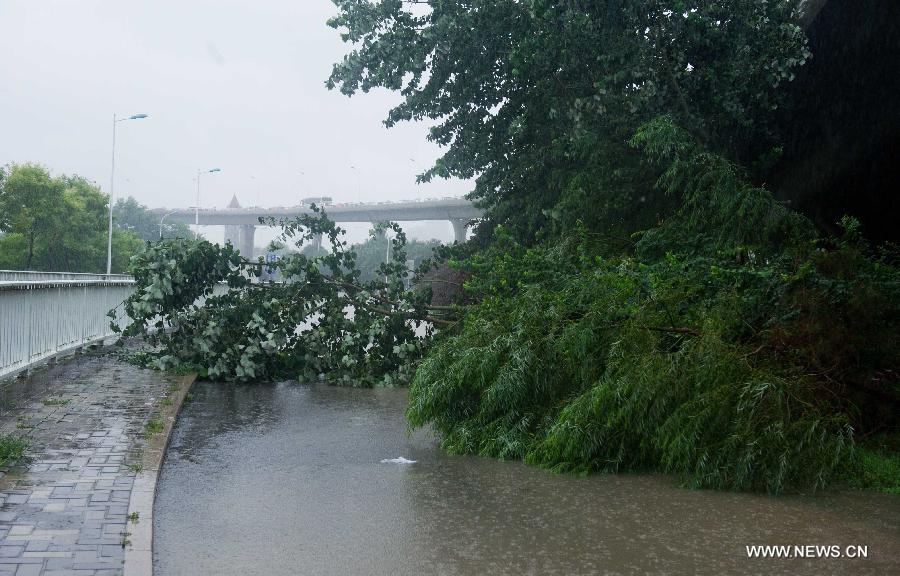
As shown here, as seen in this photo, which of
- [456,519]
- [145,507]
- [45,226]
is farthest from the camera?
[45,226]

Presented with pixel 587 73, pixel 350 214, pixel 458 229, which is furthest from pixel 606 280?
pixel 350 214

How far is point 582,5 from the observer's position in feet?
53.0

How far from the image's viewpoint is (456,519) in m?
6.81

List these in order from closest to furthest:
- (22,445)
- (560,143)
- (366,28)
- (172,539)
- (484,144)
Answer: (172,539) → (22,445) → (560,143) → (366,28) → (484,144)

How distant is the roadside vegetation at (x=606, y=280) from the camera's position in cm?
813

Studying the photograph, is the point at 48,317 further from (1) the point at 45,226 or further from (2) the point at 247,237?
(2) the point at 247,237

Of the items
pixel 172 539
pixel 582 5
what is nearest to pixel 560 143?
pixel 582 5

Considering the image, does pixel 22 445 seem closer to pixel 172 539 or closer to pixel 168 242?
pixel 172 539

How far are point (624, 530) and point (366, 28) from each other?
14.8 meters

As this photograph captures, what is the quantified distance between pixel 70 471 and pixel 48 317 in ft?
25.0

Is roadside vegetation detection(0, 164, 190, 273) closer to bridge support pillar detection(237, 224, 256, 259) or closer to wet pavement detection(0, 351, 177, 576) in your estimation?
bridge support pillar detection(237, 224, 256, 259)

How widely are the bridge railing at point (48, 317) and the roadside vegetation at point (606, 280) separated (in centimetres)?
119

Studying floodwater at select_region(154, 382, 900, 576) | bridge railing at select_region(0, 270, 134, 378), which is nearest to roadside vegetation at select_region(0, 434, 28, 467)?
floodwater at select_region(154, 382, 900, 576)

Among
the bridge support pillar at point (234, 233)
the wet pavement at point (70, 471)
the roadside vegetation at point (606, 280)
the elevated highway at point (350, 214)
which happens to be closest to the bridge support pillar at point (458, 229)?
the elevated highway at point (350, 214)
